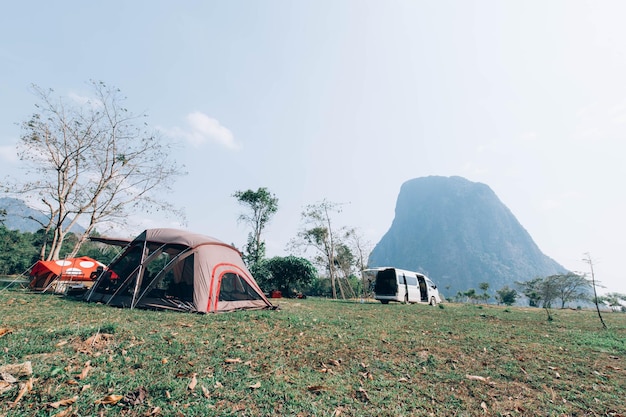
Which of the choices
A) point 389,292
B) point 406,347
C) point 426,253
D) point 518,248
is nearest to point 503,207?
point 518,248

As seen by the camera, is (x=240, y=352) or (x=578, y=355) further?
(x=578, y=355)

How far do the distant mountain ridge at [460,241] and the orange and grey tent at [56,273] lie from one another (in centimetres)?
10698

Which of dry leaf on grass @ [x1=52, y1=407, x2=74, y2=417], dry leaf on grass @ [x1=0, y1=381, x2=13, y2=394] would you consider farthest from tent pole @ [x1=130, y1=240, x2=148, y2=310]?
dry leaf on grass @ [x1=52, y1=407, x2=74, y2=417]

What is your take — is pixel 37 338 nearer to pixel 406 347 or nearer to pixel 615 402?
pixel 406 347

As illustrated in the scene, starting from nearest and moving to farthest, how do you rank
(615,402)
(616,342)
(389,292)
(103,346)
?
(615,402), (103,346), (616,342), (389,292)

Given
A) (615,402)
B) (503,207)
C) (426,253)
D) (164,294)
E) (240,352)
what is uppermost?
(503,207)

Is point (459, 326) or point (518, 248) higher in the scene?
point (518, 248)

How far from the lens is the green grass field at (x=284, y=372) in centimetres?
315

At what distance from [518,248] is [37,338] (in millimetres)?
172954

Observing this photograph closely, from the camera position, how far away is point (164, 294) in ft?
29.8

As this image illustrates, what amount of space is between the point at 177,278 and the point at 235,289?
2051mm

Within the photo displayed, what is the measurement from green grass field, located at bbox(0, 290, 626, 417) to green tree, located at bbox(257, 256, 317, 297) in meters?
14.5

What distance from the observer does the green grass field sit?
3146 millimetres

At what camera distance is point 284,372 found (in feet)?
13.8
